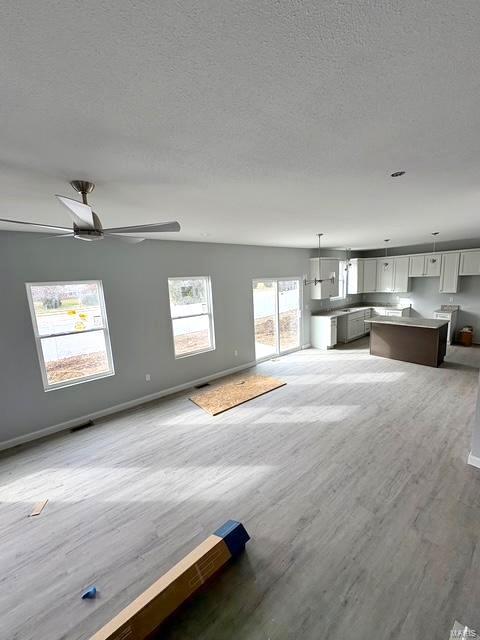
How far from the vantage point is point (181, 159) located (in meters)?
1.66

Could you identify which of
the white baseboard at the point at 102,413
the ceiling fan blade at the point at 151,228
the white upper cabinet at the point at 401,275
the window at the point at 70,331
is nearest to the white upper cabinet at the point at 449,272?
the white upper cabinet at the point at 401,275

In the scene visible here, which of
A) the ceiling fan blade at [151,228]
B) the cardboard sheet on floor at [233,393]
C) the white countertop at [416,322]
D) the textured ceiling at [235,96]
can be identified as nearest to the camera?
the textured ceiling at [235,96]

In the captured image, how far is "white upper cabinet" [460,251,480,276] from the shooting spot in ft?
21.7

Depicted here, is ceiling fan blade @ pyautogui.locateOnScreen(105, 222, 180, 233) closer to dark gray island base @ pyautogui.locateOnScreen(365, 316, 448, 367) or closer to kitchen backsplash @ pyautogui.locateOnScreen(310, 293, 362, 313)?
dark gray island base @ pyautogui.locateOnScreen(365, 316, 448, 367)

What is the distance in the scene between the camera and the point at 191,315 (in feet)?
17.1

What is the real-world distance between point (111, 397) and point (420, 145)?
4.78 meters

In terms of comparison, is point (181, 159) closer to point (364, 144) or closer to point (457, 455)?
point (364, 144)

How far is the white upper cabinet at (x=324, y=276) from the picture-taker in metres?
7.05

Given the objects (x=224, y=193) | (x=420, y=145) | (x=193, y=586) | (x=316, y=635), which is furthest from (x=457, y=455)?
(x=224, y=193)

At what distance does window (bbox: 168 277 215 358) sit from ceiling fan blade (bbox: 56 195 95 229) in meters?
2.91

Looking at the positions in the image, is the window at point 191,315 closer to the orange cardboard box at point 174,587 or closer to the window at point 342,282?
the orange cardboard box at point 174,587

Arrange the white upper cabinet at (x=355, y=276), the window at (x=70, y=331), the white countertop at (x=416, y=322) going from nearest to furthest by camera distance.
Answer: the window at (x=70, y=331), the white countertop at (x=416, y=322), the white upper cabinet at (x=355, y=276)

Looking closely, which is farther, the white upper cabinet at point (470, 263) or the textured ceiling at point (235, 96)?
the white upper cabinet at point (470, 263)

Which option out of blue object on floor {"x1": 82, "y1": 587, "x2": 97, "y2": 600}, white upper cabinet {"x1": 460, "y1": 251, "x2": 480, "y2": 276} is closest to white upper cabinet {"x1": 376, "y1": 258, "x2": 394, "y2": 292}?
white upper cabinet {"x1": 460, "y1": 251, "x2": 480, "y2": 276}
